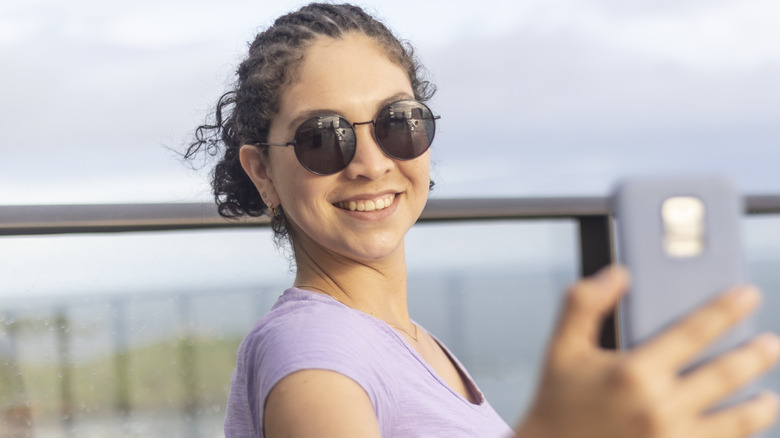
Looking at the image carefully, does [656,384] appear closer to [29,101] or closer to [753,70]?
[753,70]

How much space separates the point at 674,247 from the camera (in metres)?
0.62

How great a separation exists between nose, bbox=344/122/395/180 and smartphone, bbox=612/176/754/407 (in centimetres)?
83

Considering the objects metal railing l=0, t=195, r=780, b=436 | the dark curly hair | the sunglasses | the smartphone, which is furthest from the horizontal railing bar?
the smartphone

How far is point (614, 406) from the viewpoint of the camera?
543mm

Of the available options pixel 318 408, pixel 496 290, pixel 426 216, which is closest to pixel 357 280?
pixel 318 408

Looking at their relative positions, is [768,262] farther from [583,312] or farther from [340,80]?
[583,312]

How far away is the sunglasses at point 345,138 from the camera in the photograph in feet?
4.52

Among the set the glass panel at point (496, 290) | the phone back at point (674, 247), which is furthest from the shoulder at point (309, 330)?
the glass panel at point (496, 290)

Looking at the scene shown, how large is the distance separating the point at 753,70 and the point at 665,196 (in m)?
11.1

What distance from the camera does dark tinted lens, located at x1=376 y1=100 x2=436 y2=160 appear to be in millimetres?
1411

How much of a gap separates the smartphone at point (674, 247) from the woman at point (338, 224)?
4 centimetres

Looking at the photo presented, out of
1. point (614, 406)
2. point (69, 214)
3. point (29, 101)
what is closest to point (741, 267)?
point (614, 406)

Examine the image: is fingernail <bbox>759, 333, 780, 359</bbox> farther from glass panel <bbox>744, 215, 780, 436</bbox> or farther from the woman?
glass panel <bbox>744, 215, 780, 436</bbox>

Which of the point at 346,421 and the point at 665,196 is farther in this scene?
the point at 346,421
